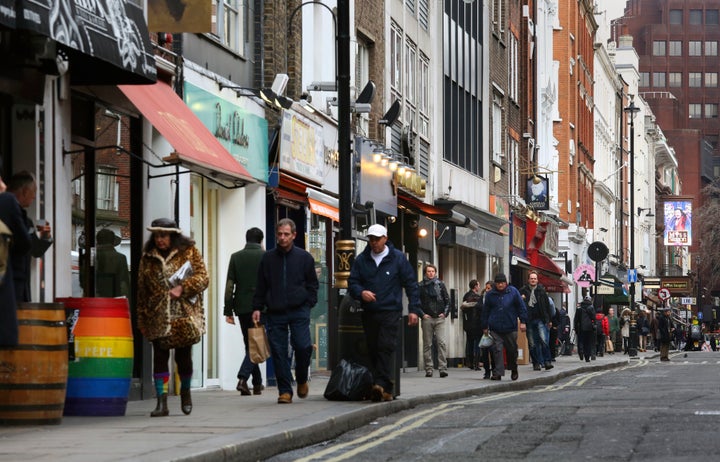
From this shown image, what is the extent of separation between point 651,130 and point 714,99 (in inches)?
2531

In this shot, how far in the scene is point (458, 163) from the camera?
39562 mm

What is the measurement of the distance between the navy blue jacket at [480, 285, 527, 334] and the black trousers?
8.75 m

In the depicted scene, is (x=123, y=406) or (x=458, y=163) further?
(x=458, y=163)

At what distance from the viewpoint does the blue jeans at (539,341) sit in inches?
1202

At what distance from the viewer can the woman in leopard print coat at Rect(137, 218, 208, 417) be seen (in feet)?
46.3

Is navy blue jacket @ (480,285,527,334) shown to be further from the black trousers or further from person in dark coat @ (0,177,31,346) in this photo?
person in dark coat @ (0,177,31,346)

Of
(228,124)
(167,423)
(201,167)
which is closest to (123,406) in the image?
(167,423)

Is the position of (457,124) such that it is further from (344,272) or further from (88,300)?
(88,300)

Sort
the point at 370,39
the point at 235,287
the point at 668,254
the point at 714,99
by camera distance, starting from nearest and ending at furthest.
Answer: the point at 235,287
the point at 370,39
the point at 668,254
the point at 714,99

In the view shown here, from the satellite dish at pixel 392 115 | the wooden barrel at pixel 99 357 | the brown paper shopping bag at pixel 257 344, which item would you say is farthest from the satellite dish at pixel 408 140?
the wooden barrel at pixel 99 357

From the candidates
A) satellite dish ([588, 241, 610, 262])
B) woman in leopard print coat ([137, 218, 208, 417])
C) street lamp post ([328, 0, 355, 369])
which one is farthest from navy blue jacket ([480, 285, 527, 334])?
satellite dish ([588, 241, 610, 262])

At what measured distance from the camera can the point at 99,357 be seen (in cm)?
1372

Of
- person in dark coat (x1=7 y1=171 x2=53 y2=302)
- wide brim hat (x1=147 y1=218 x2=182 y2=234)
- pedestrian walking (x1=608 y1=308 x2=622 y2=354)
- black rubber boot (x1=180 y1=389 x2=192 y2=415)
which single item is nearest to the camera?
person in dark coat (x1=7 y1=171 x2=53 y2=302)

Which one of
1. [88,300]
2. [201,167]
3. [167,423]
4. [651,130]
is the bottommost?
[167,423]
